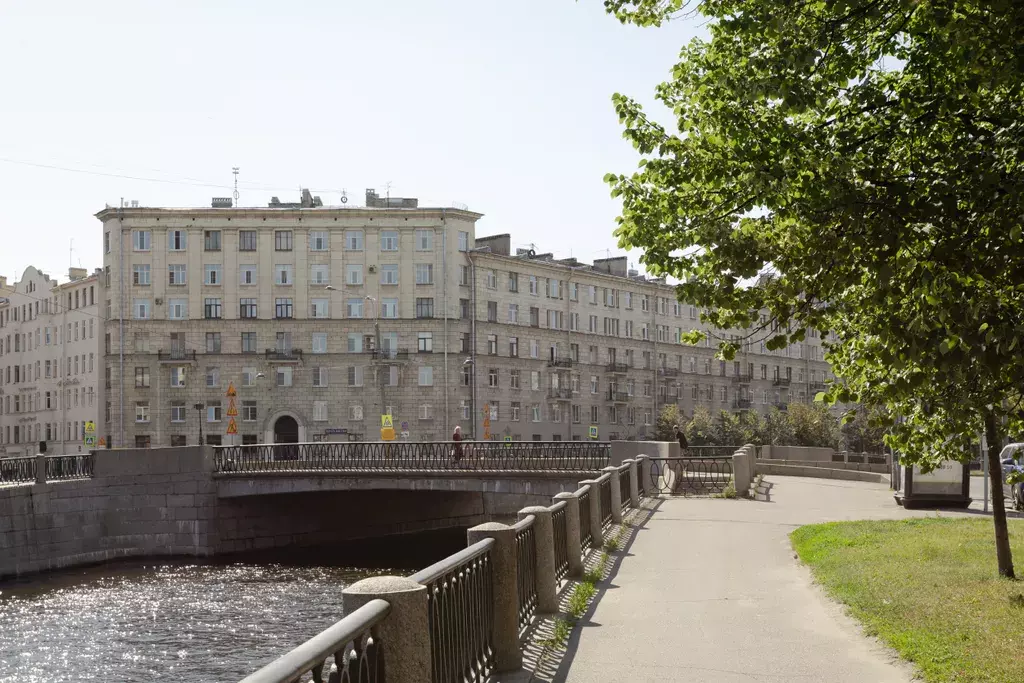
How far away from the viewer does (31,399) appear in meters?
91.7

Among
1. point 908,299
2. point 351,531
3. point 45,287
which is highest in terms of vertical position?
point 45,287

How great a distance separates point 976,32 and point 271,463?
39.3 meters

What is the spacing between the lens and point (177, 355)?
78.7m

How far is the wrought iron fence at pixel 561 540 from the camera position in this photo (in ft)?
45.7

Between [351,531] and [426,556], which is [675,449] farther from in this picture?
[351,531]

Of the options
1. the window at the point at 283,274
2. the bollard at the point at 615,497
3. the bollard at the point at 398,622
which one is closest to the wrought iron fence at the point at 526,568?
the bollard at the point at 398,622

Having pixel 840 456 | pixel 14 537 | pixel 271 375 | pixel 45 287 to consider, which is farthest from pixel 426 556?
pixel 45 287

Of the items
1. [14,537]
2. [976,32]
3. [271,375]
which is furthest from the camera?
[271,375]

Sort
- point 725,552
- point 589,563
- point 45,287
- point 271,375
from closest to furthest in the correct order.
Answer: point 589,563, point 725,552, point 271,375, point 45,287

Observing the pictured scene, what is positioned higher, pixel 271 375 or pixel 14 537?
pixel 271 375

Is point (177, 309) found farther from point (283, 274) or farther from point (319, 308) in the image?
point (319, 308)

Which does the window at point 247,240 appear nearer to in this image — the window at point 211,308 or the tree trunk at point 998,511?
the window at point 211,308

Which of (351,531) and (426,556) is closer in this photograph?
(426,556)

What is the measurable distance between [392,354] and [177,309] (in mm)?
14816
